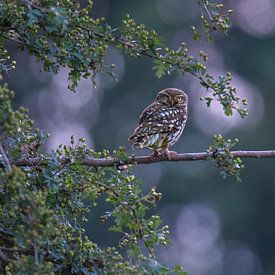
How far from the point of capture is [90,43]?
4.42 meters

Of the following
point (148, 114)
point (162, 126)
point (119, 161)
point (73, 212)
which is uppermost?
point (148, 114)

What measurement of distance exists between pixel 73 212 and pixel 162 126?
959mm

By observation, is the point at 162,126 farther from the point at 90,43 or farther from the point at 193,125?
the point at 193,125

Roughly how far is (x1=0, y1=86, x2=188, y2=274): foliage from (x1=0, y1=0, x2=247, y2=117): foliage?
1.01 ft

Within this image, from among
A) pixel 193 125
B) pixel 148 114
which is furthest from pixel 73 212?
pixel 193 125

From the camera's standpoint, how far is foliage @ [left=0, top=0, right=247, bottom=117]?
4.33 meters

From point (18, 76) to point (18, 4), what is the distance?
480 inches

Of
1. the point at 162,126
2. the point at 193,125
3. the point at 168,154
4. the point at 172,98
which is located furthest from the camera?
the point at 193,125

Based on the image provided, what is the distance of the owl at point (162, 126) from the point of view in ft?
16.8

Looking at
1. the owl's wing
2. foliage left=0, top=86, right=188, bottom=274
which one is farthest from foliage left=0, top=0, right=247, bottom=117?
the owl's wing

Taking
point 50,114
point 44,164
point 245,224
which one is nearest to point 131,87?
point 50,114

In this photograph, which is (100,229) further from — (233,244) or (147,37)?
(147,37)

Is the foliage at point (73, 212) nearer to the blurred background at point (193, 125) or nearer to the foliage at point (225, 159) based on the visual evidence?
the foliage at point (225, 159)

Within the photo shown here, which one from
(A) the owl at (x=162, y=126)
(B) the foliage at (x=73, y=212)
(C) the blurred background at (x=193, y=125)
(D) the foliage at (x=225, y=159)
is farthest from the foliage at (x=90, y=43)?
(C) the blurred background at (x=193, y=125)
